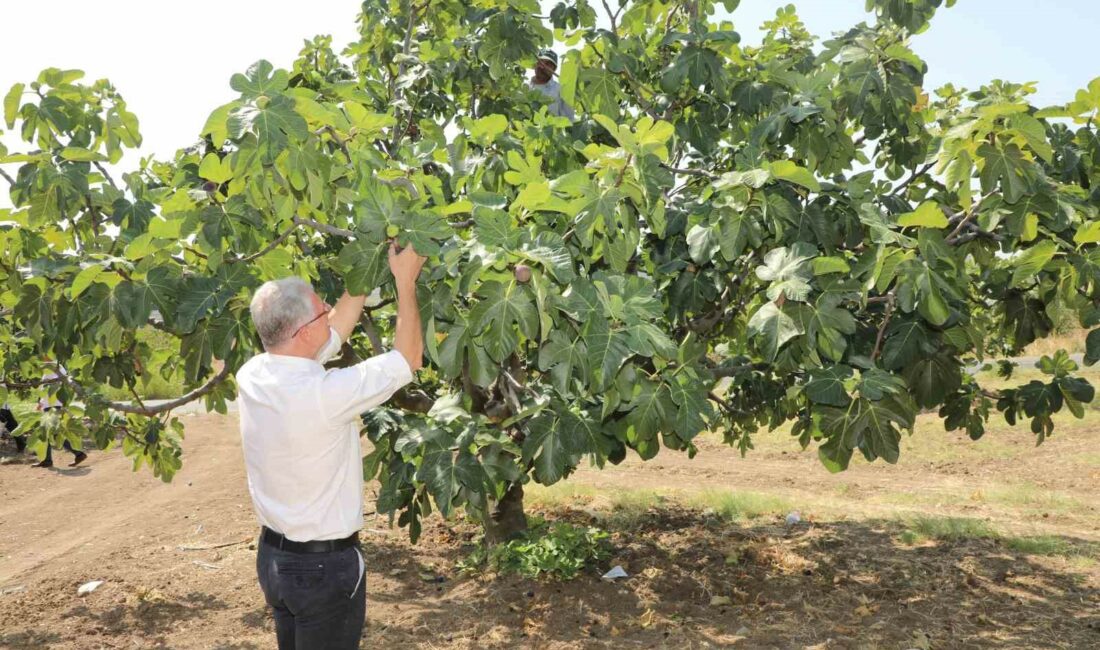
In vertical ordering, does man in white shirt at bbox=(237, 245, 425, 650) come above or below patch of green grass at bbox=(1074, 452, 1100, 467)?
above

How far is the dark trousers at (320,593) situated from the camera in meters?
2.67

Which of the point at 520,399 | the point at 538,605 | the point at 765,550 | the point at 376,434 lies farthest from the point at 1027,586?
the point at 376,434

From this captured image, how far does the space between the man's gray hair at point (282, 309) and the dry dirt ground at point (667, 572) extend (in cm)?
279

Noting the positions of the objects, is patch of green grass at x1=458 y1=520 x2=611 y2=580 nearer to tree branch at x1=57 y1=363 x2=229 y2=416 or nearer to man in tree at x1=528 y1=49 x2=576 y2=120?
tree branch at x1=57 y1=363 x2=229 y2=416

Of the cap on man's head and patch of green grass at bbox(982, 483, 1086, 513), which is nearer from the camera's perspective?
the cap on man's head

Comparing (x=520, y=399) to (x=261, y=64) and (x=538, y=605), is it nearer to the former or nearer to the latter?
(x=538, y=605)

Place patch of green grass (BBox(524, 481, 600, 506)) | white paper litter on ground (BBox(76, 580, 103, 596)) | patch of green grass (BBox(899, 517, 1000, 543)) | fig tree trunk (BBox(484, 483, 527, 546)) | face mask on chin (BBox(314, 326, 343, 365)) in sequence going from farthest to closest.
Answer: patch of green grass (BBox(524, 481, 600, 506)) → patch of green grass (BBox(899, 517, 1000, 543)) → fig tree trunk (BBox(484, 483, 527, 546)) → white paper litter on ground (BBox(76, 580, 103, 596)) → face mask on chin (BBox(314, 326, 343, 365))

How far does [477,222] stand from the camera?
2432mm

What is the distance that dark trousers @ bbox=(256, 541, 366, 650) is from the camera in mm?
2670

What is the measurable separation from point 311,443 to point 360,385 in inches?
10.1

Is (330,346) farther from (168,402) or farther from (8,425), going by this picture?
(8,425)

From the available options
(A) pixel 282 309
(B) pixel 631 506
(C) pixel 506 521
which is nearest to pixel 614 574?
(C) pixel 506 521

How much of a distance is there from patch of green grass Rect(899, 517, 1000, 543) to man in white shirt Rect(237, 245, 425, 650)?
15.8 feet

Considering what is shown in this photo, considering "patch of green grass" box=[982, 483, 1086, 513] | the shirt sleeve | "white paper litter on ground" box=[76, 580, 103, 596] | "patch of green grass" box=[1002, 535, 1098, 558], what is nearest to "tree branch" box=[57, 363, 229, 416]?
"white paper litter on ground" box=[76, 580, 103, 596]
